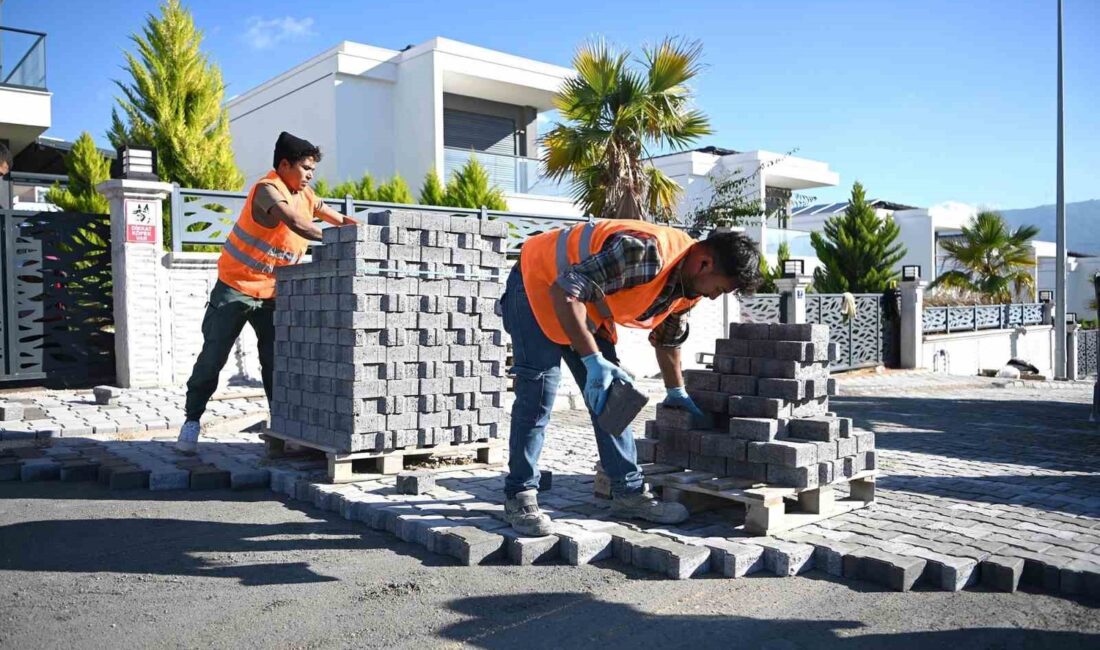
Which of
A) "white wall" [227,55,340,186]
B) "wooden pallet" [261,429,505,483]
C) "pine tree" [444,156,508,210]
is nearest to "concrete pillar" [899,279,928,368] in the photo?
"pine tree" [444,156,508,210]

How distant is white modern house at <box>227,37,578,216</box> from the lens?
19031mm

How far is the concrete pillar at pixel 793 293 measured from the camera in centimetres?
1723

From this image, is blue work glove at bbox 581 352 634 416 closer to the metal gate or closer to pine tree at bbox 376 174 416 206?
the metal gate

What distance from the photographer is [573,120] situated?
49.0 feet

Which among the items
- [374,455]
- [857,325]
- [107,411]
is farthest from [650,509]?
[857,325]

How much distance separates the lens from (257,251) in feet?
20.6

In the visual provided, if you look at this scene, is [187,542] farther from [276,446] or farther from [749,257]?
[749,257]

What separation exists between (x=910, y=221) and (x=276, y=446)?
33.2 meters

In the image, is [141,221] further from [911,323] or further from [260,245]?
[911,323]

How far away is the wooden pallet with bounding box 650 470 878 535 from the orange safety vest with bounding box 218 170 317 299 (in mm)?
→ 3355

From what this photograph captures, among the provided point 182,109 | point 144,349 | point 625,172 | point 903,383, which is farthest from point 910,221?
point 144,349

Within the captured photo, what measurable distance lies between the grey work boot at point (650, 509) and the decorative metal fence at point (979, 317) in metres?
18.8

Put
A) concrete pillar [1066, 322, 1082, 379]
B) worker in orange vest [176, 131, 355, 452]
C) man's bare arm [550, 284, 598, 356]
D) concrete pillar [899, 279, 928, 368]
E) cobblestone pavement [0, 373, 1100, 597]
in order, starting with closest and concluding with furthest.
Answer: man's bare arm [550, 284, 598, 356] → cobblestone pavement [0, 373, 1100, 597] → worker in orange vest [176, 131, 355, 452] → concrete pillar [899, 279, 928, 368] → concrete pillar [1066, 322, 1082, 379]

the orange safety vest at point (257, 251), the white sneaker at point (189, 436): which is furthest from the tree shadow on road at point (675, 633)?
the white sneaker at point (189, 436)
